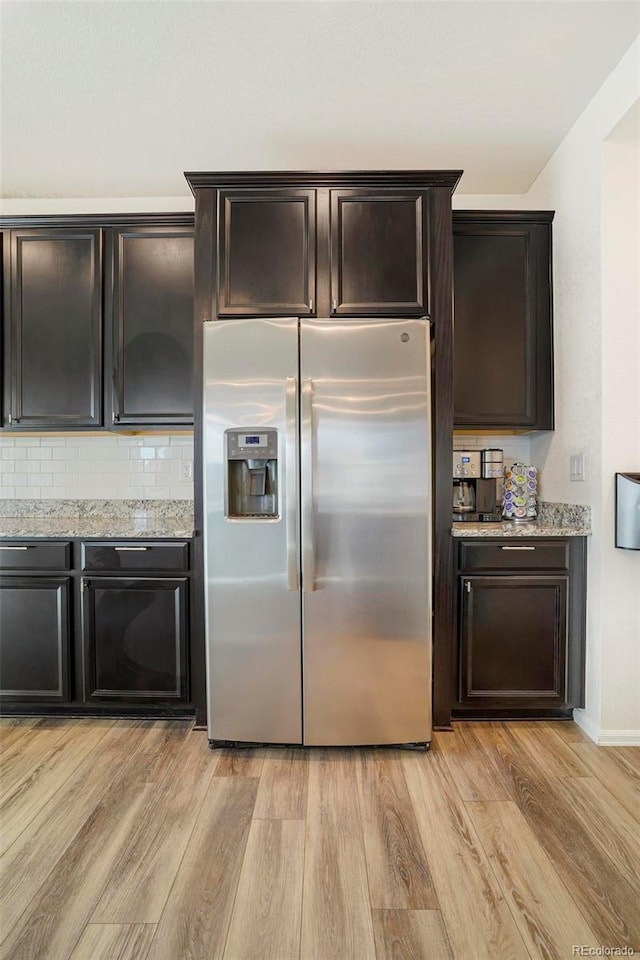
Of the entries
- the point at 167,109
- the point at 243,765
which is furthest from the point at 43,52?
the point at 243,765

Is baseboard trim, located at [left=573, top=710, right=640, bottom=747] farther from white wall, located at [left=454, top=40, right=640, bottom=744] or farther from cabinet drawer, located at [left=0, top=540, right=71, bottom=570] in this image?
cabinet drawer, located at [left=0, top=540, right=71, bottom=570]

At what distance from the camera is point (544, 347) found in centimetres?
289

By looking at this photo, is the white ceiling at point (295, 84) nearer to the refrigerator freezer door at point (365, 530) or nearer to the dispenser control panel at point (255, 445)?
the refrigerator freezer door at point (365, 530)

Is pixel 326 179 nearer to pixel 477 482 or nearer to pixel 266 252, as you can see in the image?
pixel 266 252

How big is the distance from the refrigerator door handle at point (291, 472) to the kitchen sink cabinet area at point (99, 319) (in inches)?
31.7

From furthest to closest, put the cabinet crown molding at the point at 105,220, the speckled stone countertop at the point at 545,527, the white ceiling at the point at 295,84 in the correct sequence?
the cabinet crown molding at the point at 105,220, the speckled stone countertop at the point at 545,527, the white ceiling at the point at 295,84

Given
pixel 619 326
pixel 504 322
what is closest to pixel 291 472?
pixel 504 322

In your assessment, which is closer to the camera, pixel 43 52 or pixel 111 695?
pixel 43 52

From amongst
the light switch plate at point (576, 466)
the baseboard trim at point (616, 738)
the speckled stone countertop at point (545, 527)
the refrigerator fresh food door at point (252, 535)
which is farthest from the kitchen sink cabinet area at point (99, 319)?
the baseboard trim at point (616, 738)

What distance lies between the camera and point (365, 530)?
2336 millimetres

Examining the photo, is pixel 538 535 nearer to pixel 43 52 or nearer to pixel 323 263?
pixel 323 263

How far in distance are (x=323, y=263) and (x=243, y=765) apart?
2189 millimetres

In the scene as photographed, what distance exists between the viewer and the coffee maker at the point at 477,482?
3.05m

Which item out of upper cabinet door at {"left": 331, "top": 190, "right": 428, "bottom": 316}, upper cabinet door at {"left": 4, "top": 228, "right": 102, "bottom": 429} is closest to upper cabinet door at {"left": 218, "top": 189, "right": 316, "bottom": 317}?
upper cabinet door at {"left": 331, "top": 190, "right": 428, "bottom": 316}
